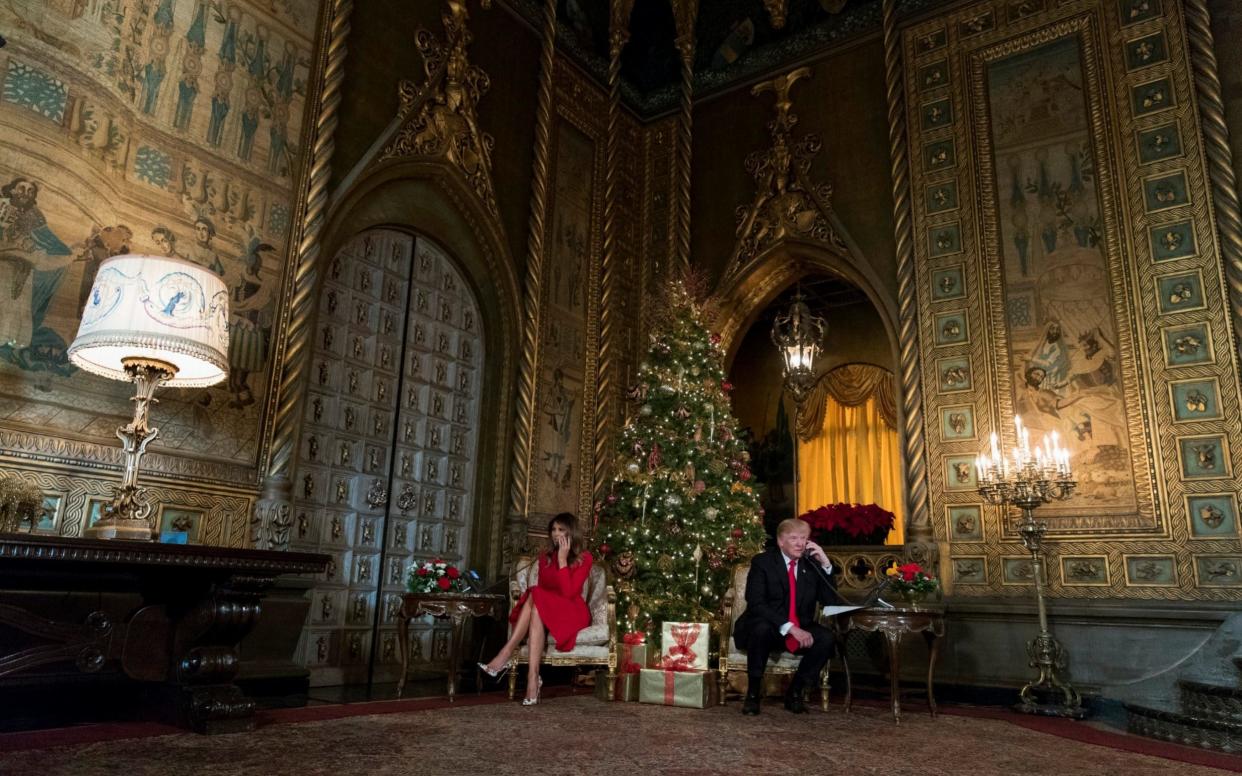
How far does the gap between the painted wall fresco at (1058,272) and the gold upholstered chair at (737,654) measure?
2904mm

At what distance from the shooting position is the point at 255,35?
20.8ft

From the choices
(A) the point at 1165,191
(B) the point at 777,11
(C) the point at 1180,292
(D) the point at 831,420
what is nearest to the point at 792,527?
(C) the point at 1180,292

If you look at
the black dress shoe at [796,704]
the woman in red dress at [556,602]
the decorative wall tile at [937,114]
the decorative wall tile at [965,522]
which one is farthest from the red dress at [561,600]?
the decorative wall tile at [937,114]

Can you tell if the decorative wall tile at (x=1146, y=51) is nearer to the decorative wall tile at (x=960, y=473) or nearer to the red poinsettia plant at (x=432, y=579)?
the decorative wall tile at (x=960, y=473)

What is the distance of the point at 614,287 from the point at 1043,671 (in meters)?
5.70

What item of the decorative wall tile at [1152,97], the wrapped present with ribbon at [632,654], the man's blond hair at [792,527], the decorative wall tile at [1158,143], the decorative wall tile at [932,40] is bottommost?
the wrapped present with ribbon at [632,654]

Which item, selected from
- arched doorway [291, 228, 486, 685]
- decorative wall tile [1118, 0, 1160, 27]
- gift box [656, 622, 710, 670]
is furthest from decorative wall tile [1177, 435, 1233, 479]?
arched doorway [291, 228, 486, 685]

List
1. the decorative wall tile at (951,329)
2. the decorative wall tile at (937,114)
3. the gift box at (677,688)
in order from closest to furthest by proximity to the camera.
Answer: the gift box at (677,688), the decorative wall tile at (951,329), the decorative wall tile at (937,114)

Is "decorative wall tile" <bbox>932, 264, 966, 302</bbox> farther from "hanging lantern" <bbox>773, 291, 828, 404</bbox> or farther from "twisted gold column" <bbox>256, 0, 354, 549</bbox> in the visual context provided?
"twisted gold column" <bbox>256, 0, 354, 549</bbox>

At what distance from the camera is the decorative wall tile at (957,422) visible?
755 cm

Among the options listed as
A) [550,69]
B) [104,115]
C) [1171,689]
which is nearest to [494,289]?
[550,69]

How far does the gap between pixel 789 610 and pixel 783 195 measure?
5.29 m

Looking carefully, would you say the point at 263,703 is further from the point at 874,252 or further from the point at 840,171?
the point at 840,171

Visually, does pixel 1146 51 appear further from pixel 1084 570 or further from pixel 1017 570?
pixel 1017 570
